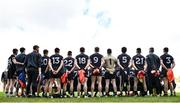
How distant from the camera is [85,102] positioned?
14.7 metres

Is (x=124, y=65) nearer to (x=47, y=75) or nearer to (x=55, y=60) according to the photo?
(x=55, y=60)

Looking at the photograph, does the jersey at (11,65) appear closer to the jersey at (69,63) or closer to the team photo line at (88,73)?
the team photo line at (88,73)

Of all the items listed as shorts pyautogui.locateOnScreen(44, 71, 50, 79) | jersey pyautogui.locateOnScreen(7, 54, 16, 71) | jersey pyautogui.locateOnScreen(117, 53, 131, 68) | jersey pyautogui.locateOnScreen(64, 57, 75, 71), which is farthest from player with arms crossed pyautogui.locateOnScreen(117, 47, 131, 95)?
jersey pyautogui.locateOnScreen(7, 54, 16, 71)

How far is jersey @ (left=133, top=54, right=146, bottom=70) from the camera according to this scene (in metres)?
19.3

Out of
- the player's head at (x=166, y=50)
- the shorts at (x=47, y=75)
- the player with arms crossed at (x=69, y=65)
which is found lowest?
the shorts at (x=47, y=75)

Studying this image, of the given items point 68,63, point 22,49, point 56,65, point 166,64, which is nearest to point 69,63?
point 68,63

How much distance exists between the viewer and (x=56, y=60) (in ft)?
60.4

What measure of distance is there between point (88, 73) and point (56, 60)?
158 centimetres

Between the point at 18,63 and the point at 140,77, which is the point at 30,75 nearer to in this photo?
the point at 18,63

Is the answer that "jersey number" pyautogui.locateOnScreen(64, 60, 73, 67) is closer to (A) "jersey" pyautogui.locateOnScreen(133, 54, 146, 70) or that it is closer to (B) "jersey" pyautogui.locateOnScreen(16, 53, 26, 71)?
(B) "jersey" pyautogui.locateOnScreen(16, 53, 26, 71)

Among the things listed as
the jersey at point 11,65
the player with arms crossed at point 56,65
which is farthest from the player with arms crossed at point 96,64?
the jersey at point 11,65

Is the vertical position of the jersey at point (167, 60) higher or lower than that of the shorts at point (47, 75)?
higher

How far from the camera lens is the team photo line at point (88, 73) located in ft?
60.8

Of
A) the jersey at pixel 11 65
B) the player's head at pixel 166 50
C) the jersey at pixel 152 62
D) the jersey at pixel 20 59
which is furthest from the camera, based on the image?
the jersey at pixel 11 65
